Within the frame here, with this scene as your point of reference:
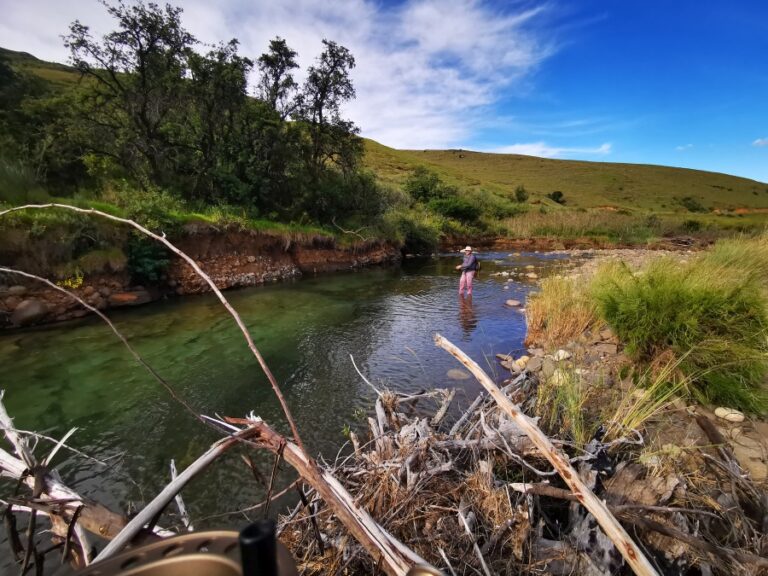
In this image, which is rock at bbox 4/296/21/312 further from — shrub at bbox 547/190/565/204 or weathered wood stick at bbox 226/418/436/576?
shrub at bbox 547/190/565/204

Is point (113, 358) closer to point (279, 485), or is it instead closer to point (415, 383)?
point (279, 485)

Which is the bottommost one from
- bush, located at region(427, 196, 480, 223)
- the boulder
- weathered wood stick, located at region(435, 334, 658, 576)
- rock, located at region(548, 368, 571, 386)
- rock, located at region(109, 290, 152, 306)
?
rock, located at region(109, 290, 152, 306)

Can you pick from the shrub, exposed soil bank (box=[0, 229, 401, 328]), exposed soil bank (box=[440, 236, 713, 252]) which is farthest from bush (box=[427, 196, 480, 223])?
the shrub

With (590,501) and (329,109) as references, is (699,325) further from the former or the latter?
(329,109)

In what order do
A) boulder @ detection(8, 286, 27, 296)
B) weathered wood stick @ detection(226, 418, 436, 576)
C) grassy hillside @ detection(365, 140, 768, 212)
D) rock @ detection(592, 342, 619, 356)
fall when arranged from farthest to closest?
grassy hillside @ detection(365, 140, 768, 212), boulder @ detection(8, 286, 27, 296), rock @ detection(592, 342, 619, 356), weathered wood stick @ detection(226, 418, 436, 576)

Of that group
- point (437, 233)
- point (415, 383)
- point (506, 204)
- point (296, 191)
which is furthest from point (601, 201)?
point (415, 383)

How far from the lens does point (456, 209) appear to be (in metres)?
37.1

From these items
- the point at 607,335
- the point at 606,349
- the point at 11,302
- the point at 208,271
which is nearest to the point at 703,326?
the point at 606,349

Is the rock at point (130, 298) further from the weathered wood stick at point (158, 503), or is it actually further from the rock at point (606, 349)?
the rock at point (606, 349)

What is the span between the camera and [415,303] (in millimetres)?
12836

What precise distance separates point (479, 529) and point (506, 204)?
50.7 metres

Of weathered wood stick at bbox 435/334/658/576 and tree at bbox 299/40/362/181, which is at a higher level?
tree at bbox 299/40/362/181

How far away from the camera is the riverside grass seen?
430 centimetres

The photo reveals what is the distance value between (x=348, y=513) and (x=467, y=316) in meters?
9.67
